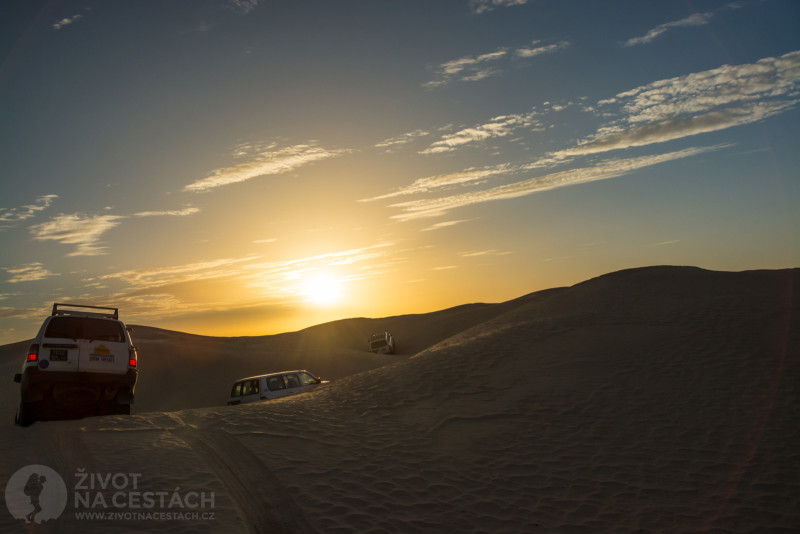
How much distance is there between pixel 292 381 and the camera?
15875 mm

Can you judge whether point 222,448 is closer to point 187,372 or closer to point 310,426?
point 310,426

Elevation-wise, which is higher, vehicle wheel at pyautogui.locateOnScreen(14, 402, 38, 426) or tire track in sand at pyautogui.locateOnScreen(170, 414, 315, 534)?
vehicle wheel at pyautogui.locateOnScreen(14, 402, 38, 426)

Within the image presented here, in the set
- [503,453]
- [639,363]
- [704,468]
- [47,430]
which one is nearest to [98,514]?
[47,430]

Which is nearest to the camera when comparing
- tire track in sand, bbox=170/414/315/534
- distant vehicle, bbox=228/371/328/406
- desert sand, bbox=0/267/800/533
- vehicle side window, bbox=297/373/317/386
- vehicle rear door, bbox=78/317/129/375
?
tire track in sand, bbox=170/414/315/534

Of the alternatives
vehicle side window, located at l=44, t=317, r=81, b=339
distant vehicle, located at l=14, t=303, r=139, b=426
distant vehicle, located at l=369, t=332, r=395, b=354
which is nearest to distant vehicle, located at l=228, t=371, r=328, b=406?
distant vehicle, located at l=14, t=303, r=139, b=426

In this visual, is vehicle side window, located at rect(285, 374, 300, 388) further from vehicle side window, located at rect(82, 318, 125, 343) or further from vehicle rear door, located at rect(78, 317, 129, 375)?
vehicle side window, located at rect(82, 318, 125, 343)

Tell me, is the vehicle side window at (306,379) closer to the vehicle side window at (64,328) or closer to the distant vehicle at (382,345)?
the vehicle side window at (64,328)

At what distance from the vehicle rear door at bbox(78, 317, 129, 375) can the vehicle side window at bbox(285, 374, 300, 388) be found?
18.1 ft

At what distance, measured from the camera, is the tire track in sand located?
615cm

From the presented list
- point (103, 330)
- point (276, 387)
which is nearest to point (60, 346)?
point (103, 330)

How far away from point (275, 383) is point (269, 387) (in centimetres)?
31

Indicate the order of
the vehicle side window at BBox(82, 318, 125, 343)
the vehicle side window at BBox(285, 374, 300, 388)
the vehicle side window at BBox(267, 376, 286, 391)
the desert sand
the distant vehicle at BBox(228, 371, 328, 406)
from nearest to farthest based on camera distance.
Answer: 1. the desert sand
2. the vehicle side window at BBox(82, 318, 125, 343)
3. the distant vehicle at BBox(228, 371, 328, 406)
4. the vehicle side window at BBox(267, 376, 286, 391)
5. the vehicle side window at BBox(285, 374, 300, 388)

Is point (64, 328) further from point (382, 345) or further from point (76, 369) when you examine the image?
point (382, 345)

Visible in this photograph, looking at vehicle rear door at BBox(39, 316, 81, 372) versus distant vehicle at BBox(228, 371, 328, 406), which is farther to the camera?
distant vehicle at BBox(228, 371, 328, 406)
